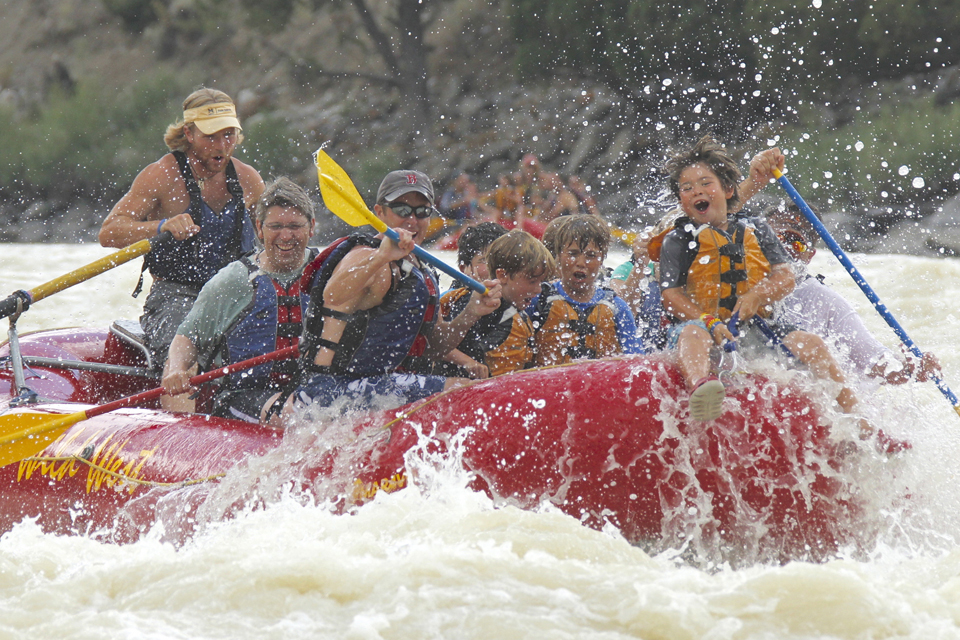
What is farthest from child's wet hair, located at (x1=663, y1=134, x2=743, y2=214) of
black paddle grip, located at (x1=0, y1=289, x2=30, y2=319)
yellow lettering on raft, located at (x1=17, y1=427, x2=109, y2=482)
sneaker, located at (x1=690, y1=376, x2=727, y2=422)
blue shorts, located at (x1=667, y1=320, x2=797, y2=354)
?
black paddle grip, located at (x1=0, y1=289, x2=30, y2=319)

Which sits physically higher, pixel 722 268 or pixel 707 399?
pixel 722 268

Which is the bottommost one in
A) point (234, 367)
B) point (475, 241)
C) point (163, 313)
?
point (234, 367)

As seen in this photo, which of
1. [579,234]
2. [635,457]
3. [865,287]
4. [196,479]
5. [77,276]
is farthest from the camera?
[77,276]

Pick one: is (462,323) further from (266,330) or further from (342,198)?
(266,330)

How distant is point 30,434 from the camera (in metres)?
3.69

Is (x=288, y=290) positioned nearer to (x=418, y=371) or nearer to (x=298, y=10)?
(x=418, y=371)

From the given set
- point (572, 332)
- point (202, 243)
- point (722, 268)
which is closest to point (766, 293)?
point (722, 268)

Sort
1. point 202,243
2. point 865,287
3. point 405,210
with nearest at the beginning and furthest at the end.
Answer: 1. point 405,210
2. point 865,287
3. point 202,243

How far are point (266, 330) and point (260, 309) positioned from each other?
0.08 m

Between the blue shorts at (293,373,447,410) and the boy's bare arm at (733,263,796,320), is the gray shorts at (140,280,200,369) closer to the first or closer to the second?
Result: the blue shorts at (293,373,447,410)

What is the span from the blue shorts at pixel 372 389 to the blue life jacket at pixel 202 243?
137 cm

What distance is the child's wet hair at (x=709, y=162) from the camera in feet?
11.3

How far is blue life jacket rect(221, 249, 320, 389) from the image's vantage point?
146 inches

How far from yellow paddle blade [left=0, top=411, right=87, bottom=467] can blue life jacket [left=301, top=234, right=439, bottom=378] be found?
38.3 inches
